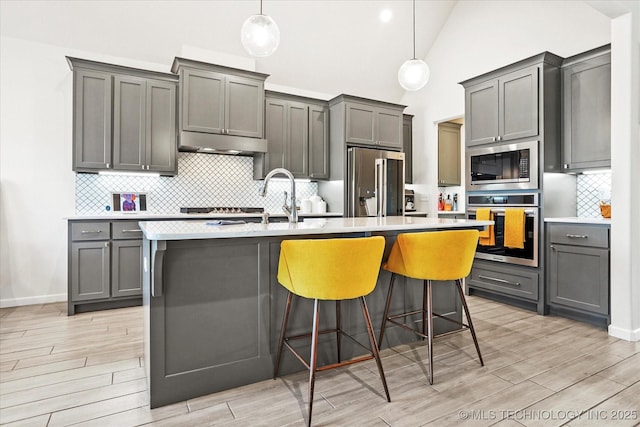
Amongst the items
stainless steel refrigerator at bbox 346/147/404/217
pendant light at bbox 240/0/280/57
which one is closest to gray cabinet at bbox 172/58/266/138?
stainless steel refrigerator at bbox 346/147/404/217

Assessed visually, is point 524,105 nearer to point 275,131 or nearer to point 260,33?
point 260,33

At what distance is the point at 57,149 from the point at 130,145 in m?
0.80

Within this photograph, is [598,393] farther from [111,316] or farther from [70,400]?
[111,316]

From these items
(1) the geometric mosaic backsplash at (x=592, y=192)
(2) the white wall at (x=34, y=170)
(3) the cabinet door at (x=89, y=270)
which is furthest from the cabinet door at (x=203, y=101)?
(1) the geometric mosaic backsplash at (x=592, y=192)

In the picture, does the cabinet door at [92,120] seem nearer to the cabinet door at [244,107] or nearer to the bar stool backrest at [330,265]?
the cabinet door at [244,107]

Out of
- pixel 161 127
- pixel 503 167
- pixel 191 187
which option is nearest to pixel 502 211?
pixel 503 167

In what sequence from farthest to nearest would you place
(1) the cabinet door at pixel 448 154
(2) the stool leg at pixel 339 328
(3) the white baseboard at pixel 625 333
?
(1) the cabinet door at pixel 448 154
(3) the white baseboard at pixel 625 333
(2) the stool leg at pixel 339 328

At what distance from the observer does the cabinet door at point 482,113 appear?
13.0ft

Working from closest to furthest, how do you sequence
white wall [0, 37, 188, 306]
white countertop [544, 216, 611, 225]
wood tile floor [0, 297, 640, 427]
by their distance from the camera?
wood tile floor [0, 297, 640, 427] < white countertop [544, 216, 611, 225] < white wall [0, 37, 188, 306]

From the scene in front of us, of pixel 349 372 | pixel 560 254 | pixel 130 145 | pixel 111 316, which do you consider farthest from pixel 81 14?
pixel 560 254

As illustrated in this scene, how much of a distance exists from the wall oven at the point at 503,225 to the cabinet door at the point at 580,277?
19 centimetres

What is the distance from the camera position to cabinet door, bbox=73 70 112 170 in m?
3.63

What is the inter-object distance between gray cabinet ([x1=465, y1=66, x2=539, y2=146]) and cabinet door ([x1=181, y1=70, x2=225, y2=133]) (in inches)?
117

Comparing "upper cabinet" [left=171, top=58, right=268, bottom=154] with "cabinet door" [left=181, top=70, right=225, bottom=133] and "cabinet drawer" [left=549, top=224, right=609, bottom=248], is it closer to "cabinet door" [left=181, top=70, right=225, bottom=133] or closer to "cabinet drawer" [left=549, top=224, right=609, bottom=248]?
"cabinet door" [left=181, top=70, right=225, bottom=133]
